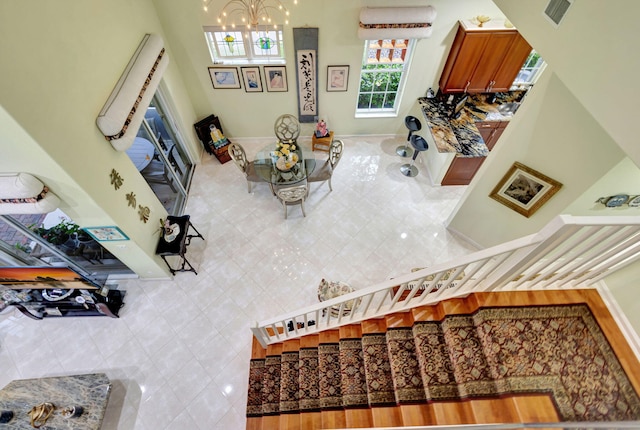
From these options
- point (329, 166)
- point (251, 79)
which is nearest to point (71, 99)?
point (251, 79)

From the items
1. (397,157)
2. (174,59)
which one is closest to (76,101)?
(174,59)

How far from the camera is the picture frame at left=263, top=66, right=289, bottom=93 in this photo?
5645mm

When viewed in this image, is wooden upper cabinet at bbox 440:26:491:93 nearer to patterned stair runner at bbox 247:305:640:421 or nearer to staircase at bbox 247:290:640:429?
staircase at bbox 247:290:640:429

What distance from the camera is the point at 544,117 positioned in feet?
11.5

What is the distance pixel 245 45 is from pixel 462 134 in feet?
13.9

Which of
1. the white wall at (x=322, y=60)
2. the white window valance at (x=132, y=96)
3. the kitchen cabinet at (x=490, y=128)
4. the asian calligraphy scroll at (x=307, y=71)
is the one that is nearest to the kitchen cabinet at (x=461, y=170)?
the kitchen cabinet at (x=490, y=128)

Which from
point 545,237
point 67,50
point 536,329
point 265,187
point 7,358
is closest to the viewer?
point 545,237

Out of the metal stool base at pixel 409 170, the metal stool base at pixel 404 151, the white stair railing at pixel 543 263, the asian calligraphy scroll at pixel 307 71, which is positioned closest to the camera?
the white stair railing at pixel 543 263

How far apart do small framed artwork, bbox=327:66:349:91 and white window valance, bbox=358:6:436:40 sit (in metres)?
0.78

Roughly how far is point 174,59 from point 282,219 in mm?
3493

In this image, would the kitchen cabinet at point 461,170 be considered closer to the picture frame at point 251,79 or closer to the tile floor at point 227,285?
the tile floor at point 227,285

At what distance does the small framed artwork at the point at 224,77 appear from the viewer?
5.65 meters

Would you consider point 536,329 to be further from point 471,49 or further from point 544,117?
point 471,49

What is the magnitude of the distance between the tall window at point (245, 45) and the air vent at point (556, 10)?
12.7 feet
